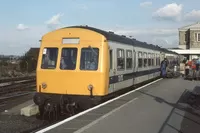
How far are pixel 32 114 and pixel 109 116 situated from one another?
485 cm

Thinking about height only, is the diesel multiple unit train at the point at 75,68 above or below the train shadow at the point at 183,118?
above

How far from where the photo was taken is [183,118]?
10086 millimetres

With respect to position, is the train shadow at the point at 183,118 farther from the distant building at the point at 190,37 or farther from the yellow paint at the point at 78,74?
the distant building at the point at 190,37

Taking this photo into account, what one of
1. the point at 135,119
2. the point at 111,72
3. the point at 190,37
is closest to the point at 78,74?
the point at 111,72

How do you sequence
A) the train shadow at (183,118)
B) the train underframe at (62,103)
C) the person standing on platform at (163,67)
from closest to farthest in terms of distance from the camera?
the train shadow at (183,118)
the train underframe at (62,103)
the person standing on platform at (163,67)

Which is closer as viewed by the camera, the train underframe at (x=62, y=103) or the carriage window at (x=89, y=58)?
the train underframe at (x=62, y=103)

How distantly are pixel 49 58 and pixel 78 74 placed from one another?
4.65ft

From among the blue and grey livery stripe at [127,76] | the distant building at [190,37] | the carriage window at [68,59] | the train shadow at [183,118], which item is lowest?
the train shadow at [183,118]

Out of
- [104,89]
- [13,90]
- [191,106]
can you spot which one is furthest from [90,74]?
[13,90]

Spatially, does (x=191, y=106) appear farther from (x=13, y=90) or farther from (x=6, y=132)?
(x=13, y=90)

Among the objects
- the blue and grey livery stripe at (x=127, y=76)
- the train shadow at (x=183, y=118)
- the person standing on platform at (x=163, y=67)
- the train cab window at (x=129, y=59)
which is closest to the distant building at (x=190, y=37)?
the person standing on platform at (x=163, y=67)

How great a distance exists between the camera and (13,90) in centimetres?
2334

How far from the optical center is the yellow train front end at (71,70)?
12.5 metres

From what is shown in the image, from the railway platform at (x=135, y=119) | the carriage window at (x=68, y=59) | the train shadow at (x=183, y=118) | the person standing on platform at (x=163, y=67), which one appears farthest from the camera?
the person standing on platform at (x=163, y=67)
